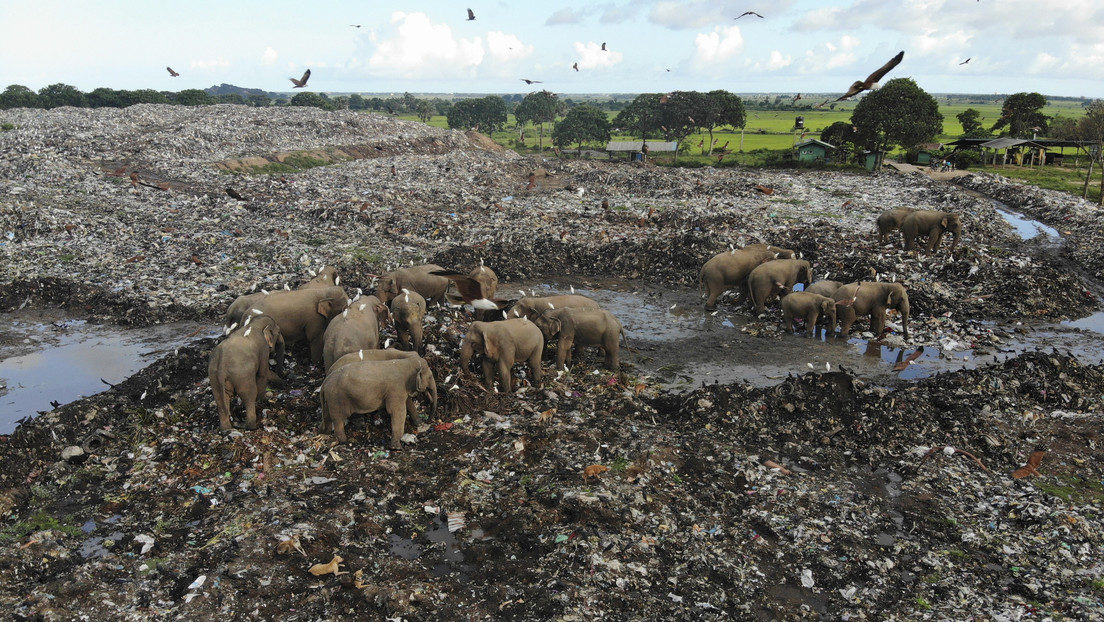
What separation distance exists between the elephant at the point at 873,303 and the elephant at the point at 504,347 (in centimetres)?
574

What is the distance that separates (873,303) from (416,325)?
312 inches

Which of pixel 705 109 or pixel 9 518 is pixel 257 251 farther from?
pixel 705 109

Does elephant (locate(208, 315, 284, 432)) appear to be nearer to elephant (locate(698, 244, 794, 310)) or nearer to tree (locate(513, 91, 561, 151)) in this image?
elephant (locate(698, 244, 794, 310))

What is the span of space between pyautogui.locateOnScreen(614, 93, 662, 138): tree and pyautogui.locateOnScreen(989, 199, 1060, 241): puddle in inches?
1243

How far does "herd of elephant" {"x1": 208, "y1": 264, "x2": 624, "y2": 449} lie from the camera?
24.5ft

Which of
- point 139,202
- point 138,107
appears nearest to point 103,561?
point 139,202

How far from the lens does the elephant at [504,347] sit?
8.71 m

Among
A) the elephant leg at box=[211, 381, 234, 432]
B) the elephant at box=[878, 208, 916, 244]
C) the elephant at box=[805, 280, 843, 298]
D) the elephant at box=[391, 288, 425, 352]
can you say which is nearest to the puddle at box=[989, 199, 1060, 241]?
the elephant at box=[878, 208, 916, 244]

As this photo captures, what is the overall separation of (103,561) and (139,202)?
16.7 meters

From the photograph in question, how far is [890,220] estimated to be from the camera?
54.6ft

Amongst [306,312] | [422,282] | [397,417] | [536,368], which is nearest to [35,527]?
[397,417]

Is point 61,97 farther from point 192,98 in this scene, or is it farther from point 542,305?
point 542,305

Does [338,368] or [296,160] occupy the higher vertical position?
[296,160]

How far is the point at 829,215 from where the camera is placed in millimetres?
20625
